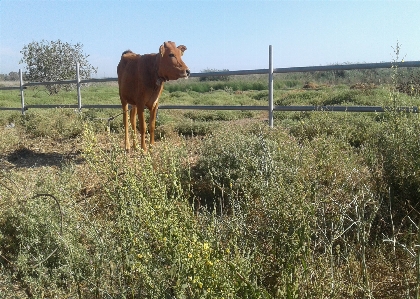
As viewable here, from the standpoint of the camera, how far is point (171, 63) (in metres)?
5.33

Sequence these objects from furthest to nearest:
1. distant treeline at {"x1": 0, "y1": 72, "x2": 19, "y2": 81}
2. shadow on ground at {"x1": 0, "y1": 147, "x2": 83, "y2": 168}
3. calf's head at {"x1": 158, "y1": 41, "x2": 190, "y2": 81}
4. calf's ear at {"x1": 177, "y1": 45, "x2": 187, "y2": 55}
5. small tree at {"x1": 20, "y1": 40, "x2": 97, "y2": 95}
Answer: distant treeline at {"x1": 0, "y1": 72, "x2": 19, "y2": 81}
small tree at {"x1": 20, "y1": 40, "x2": 97, "y2": 95}
shadow on ground at {"x1": 0, "y1": 147, "x2": 83, "y2": 168}
calf's ear at {"x1": 177, "y1": 45, "x2": 187, "y2": 55}
calf's head at {"x1": 158, "y1": 41, "x2": 190, "y2": 81}

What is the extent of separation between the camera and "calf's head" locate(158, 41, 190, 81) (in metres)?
5.32

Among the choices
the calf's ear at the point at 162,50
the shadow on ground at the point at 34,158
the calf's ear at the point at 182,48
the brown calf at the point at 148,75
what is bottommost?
the shadow on ground at the point at 34,158

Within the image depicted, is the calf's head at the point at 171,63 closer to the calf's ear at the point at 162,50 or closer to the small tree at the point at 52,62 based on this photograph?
the calf's ear at the point at 162,50

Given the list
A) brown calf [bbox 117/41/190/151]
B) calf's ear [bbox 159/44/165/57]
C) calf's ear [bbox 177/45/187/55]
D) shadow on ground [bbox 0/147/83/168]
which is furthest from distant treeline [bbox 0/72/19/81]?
calf's ear [bbox 159/44/165/57]

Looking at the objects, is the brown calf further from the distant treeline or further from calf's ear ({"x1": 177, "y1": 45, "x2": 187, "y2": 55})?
the distant treeline

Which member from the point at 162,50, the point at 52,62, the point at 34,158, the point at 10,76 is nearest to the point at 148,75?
the point at 162,50

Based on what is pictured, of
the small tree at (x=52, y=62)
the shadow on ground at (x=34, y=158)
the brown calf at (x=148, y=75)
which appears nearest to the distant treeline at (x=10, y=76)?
the small tree at (x=52, y=62)

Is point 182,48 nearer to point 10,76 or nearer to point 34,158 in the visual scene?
point 34,158

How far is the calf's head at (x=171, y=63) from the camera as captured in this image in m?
5.32

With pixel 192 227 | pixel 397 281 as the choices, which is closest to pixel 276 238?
pixel 192 227

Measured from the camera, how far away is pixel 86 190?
4316 mm

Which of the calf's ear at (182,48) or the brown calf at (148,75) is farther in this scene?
the calf's ear at (182,48)

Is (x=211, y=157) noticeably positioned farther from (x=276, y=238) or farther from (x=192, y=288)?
(x=192, y=288)
